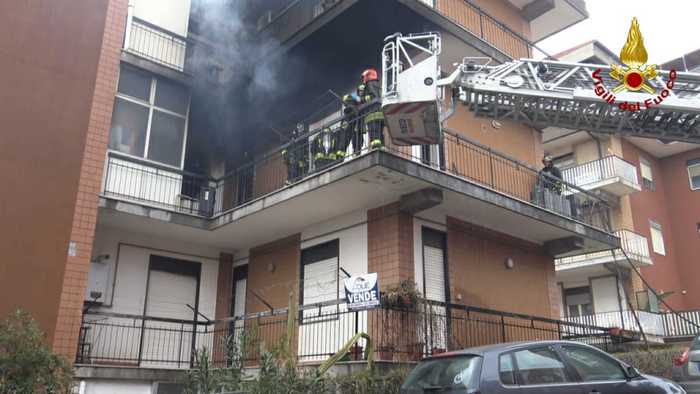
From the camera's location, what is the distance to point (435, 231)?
12.8 m

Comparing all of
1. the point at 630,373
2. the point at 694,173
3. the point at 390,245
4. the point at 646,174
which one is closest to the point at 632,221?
the point at 646,174

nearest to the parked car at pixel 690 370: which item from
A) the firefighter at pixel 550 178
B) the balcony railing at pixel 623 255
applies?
the firefighter at pixel 550 178

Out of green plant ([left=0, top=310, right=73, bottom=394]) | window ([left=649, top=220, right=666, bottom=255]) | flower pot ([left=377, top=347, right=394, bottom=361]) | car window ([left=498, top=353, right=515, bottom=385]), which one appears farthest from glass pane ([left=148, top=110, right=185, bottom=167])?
window ([left=649, top=220, right=666, bottom=255])

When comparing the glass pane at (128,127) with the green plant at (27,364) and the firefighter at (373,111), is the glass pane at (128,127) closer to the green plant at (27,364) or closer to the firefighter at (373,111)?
the firefighter at (373,111)

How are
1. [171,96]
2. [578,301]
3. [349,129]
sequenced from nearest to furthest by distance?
1. [349,129]
2. [171,96]
3. [578,301]

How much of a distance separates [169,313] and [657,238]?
23.9 meters

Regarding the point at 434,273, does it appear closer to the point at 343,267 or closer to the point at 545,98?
the point at 343,267

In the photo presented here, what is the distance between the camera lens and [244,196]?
14992 mm

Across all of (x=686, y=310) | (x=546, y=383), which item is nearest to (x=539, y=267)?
(x=546, y=383)

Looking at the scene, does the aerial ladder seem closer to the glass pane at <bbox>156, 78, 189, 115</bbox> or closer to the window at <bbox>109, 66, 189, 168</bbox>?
the window at <bbox>109, 66, 189, 168</bbox>

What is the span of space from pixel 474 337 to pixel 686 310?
18.9m

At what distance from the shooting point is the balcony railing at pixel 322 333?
11.0 metres

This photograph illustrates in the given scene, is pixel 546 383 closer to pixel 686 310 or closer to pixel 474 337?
pixel 474 337

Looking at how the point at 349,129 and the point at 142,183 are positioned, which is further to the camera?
the point at 142,183
